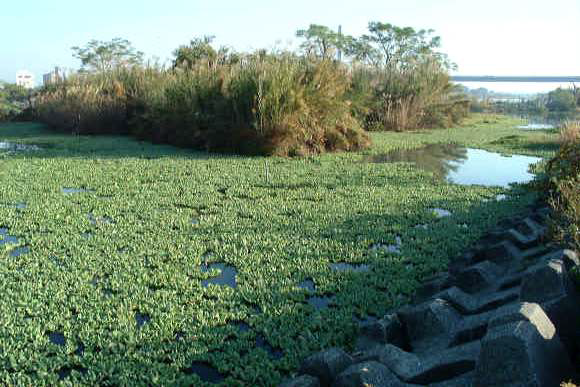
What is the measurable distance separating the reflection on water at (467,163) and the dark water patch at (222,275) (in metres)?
4.51

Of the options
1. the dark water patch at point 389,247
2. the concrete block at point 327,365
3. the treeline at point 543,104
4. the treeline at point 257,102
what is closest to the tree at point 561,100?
the treeline at point 543,104

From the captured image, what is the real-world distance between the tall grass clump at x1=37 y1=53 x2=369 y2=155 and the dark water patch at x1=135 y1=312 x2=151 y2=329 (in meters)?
6.61

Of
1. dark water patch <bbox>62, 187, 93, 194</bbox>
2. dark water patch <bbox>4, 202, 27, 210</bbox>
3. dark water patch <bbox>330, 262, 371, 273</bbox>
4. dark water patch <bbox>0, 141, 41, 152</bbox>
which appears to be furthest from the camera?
dark water patch <bbox>0, 141, 41, 152</bbox>

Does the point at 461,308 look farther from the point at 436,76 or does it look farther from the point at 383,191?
the point at 436,76

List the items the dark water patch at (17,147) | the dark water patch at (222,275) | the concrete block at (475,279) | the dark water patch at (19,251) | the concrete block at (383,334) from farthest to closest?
the dark water patch at (17,147), the dark water patch at (19,251), the dark water patch at (222,275), the concrete block at (475,279), the concrete block at (383,334)

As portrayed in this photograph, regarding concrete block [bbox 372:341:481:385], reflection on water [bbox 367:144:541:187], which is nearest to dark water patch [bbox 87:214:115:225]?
concrete block [bbox 372:341:481:385]

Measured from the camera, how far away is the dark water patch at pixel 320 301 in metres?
3.11

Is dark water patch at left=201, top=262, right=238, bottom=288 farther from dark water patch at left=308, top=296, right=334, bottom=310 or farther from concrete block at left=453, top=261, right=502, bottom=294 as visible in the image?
concrete block at left=453, top=261, right=502, bottom=294

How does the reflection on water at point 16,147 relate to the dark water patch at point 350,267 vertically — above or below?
above

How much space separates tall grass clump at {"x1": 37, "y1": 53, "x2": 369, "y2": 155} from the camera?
9492 mm

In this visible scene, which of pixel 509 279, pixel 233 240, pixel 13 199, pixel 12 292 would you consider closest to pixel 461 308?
pixel 509 279

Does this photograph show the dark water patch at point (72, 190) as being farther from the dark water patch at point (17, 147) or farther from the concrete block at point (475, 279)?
the concrete block at point (475, 279)

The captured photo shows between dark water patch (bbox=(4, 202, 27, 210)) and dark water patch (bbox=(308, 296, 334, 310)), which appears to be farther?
dark water patch (bbox=(4, 202, 27, 210))

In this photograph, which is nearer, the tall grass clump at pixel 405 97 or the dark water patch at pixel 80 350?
the dark water patch at pixel 80 350
